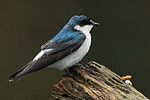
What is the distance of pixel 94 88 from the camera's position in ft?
17.5

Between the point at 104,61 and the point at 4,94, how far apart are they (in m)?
1.28

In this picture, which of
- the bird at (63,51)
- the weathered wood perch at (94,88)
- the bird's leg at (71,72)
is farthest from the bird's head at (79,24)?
the weathered wood perch at (94,88)

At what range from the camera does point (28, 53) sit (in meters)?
9.79

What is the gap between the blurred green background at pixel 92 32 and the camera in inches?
382

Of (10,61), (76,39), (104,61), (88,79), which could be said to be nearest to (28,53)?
(10,61)

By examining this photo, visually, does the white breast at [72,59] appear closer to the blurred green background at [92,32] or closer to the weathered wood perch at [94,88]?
the weathered wood perch at [94,88]

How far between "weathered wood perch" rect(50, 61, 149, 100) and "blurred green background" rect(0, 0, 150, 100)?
3954mm

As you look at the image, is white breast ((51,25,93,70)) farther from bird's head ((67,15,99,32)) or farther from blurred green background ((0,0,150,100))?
blurred green background ((0,0,150,100))

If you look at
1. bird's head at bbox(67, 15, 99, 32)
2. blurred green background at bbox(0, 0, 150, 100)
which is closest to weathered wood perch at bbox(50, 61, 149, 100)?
bird's head at bbox(67, 15, 99, 32)

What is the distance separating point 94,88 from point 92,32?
4.39 meters

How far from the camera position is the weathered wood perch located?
5.28 meters

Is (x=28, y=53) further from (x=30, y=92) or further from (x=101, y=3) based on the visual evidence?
(x=101, y=3)

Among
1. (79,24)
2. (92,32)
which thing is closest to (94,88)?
(79,24)

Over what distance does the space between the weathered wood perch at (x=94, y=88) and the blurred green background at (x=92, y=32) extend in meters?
3.95
